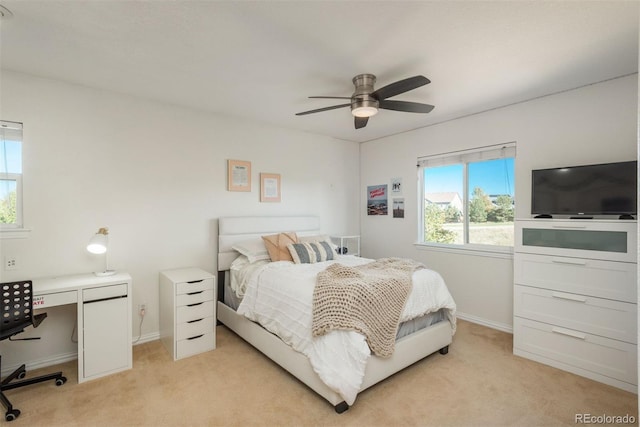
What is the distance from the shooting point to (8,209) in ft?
8.70

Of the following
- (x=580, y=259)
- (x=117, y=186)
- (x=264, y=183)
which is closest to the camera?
(x=580, y=259)

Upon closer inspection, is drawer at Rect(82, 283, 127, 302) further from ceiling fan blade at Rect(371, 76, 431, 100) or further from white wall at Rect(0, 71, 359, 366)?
ceiling fan blade at Rect(371, 76, 431, 100)

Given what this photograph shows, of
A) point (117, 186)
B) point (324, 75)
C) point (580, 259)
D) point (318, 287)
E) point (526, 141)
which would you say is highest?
point (324, 75)

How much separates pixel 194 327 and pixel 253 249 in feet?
3.38

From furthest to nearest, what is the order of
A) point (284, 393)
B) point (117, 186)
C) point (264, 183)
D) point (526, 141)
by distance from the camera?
point (264, 183), point (526, 141), point (117, 186), point (284, 393)

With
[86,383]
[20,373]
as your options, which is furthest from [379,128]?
[20,373]

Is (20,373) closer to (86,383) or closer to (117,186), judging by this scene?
(86,383)

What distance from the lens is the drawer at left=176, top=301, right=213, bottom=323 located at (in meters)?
2.87

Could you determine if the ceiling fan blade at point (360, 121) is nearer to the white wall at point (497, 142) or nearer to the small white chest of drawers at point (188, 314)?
the white wall at point (497, 142)

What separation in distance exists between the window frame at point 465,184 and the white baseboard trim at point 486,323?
2.59 feet

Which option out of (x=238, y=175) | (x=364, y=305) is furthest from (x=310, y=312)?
(x=238, y=175)

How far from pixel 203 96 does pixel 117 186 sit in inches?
49.1

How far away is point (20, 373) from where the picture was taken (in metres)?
2.42

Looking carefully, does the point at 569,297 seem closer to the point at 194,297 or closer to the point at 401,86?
the point at 401,86
